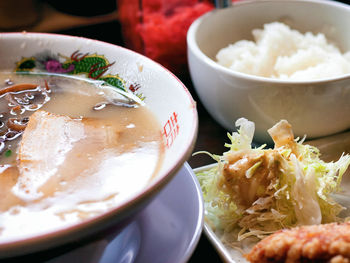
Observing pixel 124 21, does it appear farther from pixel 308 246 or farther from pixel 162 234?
pixel 308 246

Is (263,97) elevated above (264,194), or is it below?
above

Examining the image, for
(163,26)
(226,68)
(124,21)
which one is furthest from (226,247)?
(124,21)

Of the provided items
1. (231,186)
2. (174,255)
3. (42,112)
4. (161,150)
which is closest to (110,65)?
(42,112)

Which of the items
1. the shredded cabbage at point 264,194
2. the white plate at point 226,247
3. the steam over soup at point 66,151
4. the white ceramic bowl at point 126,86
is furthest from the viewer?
the shredded cabbage at point 264,194

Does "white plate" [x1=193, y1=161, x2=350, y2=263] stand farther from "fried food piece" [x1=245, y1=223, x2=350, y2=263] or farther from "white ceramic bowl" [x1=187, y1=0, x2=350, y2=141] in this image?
"white ceramic bowl" [x1=187, y1=0, x2=350, y2=141]

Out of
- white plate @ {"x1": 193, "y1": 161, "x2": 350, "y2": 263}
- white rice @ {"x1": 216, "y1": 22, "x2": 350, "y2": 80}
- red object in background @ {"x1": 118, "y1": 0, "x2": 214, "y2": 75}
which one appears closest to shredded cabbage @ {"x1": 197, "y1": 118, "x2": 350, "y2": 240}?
white plate @ {"x1": 193, "y1": 161, "x2": 350, "y2": 263}

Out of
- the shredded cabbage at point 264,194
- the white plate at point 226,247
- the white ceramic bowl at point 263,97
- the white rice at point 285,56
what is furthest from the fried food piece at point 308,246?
the white rice at point 285,56

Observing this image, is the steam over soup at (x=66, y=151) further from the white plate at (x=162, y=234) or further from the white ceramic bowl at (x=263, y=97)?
the white ceramic bowl at (x=263, y=97)
